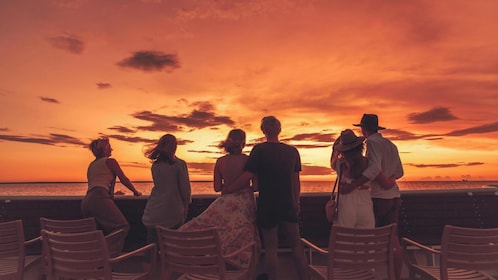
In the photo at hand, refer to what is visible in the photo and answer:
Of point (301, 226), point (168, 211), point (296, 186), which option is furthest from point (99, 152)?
point (301, 226)

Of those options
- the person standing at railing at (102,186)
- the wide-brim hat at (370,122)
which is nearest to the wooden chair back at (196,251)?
the person standing at railing at (102,186)

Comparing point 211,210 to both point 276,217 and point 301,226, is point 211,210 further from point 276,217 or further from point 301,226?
point 301,226

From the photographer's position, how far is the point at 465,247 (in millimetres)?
3277

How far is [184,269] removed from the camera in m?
3.28

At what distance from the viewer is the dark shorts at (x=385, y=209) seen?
428 centimetres

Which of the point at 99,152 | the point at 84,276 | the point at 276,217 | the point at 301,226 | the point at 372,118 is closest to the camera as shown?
the point at 84,276

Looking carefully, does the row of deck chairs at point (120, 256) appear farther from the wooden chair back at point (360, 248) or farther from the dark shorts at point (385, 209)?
the dark shorts at point (385, 209)

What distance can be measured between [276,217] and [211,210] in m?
0.61

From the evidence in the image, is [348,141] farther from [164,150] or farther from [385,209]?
[164,150]

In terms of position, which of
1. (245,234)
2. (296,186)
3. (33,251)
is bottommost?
(33,251)

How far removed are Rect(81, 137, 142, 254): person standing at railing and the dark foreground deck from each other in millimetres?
791

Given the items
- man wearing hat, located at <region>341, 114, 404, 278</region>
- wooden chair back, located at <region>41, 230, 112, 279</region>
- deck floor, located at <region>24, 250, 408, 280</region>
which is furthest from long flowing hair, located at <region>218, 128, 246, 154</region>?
deck floor, located at <region>24, 250, 408, 280</region>

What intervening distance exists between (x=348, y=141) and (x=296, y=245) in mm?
1063

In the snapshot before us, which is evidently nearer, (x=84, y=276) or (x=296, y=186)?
(x=84, y=276)
